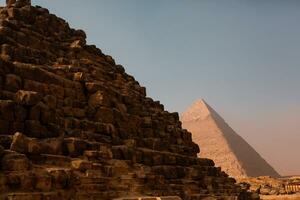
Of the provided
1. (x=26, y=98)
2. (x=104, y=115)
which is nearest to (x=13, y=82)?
(x=26, y=98)

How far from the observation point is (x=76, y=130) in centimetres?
1638

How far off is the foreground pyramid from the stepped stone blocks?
57528mm

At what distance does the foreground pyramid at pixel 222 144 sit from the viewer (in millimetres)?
83438

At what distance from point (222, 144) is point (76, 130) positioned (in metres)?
77.7

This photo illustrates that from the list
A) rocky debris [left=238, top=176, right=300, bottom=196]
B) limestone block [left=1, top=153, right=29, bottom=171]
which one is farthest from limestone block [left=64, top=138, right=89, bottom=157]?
rocky debris [left=238, top=176, right=300, bottom=196]

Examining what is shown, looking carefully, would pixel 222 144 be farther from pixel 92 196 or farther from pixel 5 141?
pixel 5 141

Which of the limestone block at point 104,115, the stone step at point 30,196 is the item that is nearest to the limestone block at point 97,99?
the limestone block at point 104,115

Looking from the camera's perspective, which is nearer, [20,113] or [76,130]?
[20,113]

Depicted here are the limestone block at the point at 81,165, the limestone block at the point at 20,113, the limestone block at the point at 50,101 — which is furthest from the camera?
the limestone block at the point at 50,101

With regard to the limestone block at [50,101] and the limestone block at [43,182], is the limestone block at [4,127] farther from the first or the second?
the limestone block at [43,182]

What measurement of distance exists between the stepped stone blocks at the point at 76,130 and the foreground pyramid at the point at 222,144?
2265 inches

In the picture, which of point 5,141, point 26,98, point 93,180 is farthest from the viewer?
point 26,98

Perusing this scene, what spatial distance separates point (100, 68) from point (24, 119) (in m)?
9.80

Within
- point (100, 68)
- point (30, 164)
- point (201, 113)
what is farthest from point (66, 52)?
point (201, 113)
